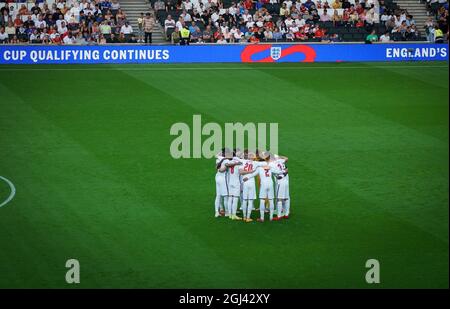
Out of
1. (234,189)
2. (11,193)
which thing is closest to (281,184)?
(234,189)

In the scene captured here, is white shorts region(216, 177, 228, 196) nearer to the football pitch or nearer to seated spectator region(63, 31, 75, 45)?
the football pitch

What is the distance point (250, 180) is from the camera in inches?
690

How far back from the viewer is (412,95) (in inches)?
1233

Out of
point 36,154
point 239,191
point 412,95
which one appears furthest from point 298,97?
point 239,191

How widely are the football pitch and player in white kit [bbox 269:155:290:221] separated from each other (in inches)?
16.4

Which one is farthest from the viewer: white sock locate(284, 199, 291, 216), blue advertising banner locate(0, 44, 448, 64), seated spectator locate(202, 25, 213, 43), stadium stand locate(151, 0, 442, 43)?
stadium stand locate(151, 0, 442, 43)

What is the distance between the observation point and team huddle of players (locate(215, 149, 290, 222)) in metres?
17.5

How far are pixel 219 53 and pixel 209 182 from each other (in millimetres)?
19203

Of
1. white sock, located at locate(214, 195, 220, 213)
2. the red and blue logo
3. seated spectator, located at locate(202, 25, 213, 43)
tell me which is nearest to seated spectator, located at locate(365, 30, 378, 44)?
the red and blue logo

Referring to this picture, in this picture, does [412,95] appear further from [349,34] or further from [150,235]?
[150,235]

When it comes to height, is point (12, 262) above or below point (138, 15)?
below

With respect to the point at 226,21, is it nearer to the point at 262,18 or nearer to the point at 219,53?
the point at 262,18

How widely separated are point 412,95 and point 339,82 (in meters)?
3.43

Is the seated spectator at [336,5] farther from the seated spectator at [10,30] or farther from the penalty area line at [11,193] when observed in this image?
the penalty area line at [11,193]
